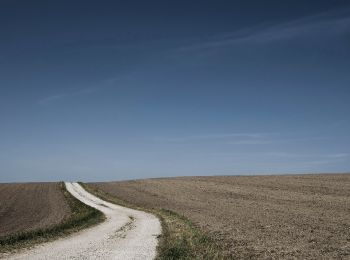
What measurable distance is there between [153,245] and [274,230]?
7.99m

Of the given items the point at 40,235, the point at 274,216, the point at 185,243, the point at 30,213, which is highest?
the point at 30,213

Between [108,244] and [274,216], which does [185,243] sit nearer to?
[108,244]

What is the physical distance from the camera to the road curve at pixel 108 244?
20078mm

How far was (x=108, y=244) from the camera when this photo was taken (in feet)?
75.9

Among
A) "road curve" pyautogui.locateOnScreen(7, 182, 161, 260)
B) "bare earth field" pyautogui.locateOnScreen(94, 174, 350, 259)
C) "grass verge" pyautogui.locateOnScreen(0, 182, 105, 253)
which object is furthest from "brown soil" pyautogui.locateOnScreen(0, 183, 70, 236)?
"bare earth field" pyautogui.locateOnScreen(94, 174, 350, 259)

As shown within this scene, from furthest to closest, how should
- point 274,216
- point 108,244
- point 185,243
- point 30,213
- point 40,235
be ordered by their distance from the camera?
point 30,213 < point 274,216 < point 40,235 < point 108,244 < point 185,243

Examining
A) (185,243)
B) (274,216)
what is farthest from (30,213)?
(185,243)

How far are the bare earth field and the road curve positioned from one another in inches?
133

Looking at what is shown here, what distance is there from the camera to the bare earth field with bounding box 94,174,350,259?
21.8 metres

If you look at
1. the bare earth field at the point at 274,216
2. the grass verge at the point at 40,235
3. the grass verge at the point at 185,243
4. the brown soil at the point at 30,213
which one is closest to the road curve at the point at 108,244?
the grass verge at the point at 185,243

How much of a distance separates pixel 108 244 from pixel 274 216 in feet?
49.6

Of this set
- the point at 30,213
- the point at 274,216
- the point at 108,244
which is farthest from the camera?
the point at 30,213

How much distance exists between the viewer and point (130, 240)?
24469 millimetres

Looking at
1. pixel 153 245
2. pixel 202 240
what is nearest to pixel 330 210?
pixel 202 240
